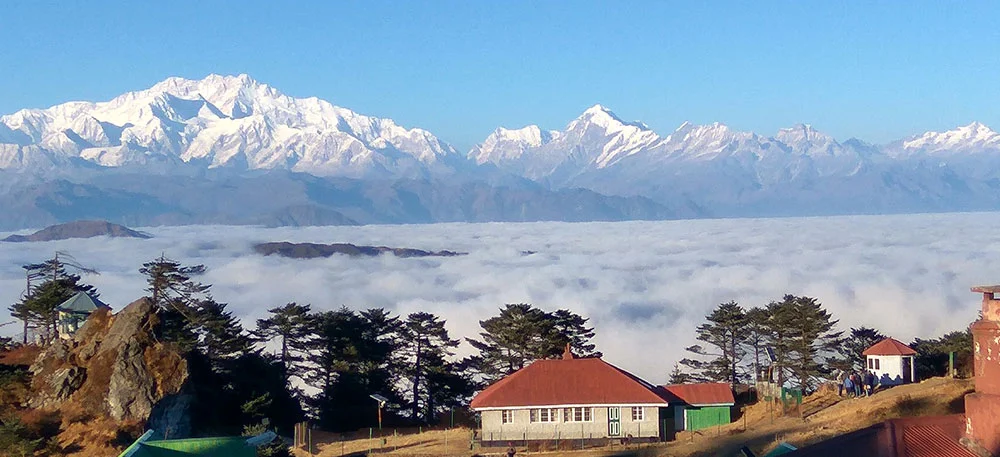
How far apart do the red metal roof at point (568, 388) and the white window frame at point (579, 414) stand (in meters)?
A: 0.22

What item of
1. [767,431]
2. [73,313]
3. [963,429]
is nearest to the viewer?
[963,429]

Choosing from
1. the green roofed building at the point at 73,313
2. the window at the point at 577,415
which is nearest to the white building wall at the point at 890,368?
the window at the point at 577,415

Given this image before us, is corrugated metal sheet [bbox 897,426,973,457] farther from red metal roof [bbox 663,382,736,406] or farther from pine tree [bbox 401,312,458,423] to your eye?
pine tree [bbox 401,312,458,423]

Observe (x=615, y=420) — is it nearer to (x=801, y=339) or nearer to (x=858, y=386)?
(x=858, y=386)

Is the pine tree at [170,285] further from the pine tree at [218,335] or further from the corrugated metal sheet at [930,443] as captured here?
the corrugated metal sheet at [930,443]

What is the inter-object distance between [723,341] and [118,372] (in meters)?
28.6

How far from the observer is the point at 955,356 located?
3912 cm

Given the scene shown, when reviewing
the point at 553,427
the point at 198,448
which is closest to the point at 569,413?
the point at 553,427

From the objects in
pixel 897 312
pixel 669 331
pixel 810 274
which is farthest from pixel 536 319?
pixel 810 274

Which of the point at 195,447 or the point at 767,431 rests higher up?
the point at 195,447

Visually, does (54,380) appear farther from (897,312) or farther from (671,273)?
(671,273)

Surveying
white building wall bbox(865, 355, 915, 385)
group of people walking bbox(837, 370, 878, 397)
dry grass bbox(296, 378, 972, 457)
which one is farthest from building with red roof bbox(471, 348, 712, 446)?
white building wall bbox(865, 355, 915, 385)

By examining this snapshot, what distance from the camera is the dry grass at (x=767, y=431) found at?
24578 millimetres

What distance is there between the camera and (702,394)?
33.3 m
